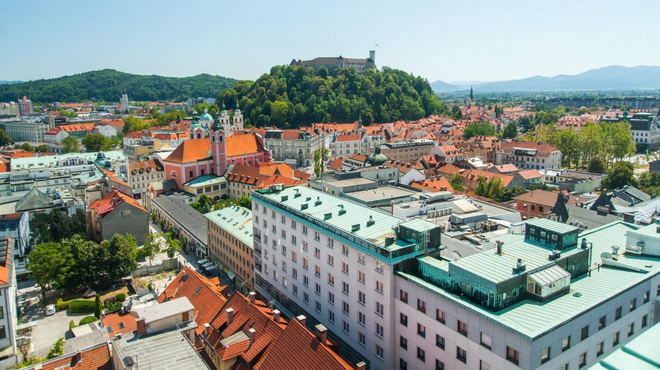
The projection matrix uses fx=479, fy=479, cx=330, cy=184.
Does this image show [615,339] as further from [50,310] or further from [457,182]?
[457,182]

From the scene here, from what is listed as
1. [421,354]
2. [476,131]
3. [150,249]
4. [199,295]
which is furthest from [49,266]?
[476,131]

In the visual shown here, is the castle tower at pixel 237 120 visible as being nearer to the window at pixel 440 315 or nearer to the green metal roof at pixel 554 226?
the green metal roof at pixel 554 226

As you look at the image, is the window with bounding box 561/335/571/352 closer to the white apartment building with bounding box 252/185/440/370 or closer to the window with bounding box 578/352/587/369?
the window with bounding box 578/352/587/369

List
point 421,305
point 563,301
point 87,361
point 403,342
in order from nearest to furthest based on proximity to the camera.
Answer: point 563,301 < point 421,305 < point 403,342 < point 87,361

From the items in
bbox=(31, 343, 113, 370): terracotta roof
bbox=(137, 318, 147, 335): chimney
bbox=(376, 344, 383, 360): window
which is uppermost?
bbox=(137, 318, 147, 335): chimney

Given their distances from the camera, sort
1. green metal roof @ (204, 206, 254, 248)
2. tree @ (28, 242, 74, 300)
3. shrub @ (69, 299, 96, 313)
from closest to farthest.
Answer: shrub @ (69, 299, 96, 313), tree @ (28, 242, 74, 300), green metal roof @ (204, 206, 254, 248)

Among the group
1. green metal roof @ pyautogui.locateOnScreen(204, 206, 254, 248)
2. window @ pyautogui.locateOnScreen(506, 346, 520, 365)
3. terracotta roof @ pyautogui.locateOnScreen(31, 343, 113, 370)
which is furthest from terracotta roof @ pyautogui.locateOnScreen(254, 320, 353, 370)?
green metal roof @ pyautogui.locateOnScreen(204, 206, 254, 248)
